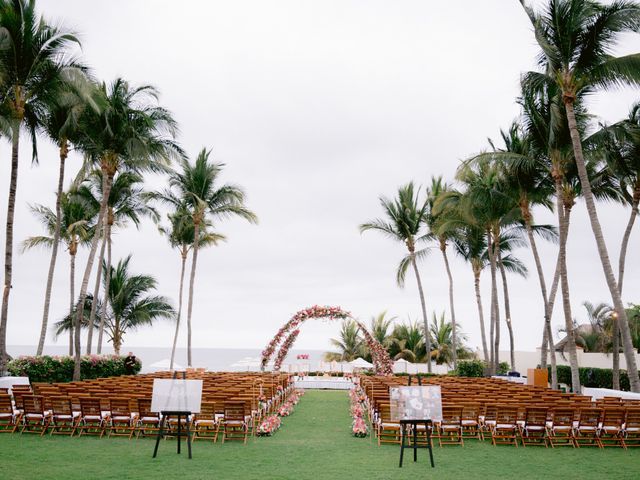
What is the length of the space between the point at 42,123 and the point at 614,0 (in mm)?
18894

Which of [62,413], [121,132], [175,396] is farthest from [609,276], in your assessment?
[121,132]

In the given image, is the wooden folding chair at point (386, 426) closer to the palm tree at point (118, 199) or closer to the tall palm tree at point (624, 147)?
the tall palm tree at point (624, 147)

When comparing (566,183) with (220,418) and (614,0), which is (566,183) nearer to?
(614,0)

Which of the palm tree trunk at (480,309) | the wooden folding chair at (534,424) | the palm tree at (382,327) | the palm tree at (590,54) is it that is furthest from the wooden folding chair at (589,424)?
the palm tree at (382,327)

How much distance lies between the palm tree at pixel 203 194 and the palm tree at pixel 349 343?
1202cm

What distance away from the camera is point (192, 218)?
111 feet

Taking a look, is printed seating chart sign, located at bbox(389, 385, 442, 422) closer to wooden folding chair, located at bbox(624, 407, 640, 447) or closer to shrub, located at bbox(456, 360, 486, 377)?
wooden folding chair, located at bbox(624, 407, 640, 447)

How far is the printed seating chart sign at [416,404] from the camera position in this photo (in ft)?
29.9

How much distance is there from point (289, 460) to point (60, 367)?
15.4m

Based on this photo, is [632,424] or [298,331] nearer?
[632,424]

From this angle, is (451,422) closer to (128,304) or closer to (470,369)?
(470,369)

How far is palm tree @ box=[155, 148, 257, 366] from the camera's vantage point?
3272cm

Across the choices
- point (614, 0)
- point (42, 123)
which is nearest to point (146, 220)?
point (42, 123)

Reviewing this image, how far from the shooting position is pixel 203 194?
108 ft
